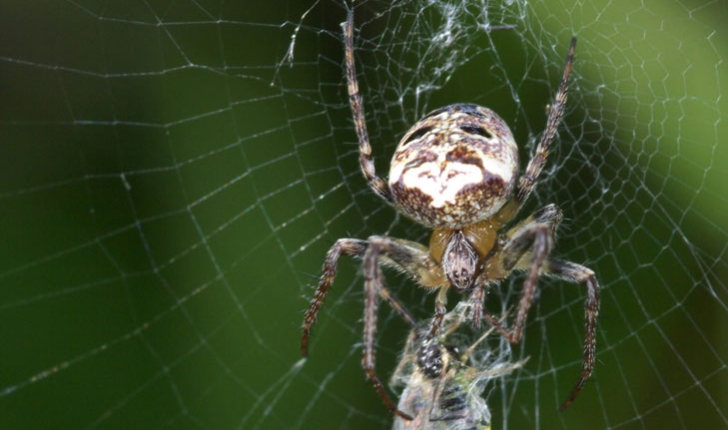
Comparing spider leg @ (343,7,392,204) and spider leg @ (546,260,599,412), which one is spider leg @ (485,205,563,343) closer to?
spider leg @ (546,260,599,412)

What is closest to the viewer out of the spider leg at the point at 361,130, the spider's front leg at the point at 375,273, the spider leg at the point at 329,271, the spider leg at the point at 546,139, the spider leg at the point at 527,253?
the spider leg at the point at 527,253

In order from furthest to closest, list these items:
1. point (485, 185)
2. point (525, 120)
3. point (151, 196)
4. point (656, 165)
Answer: point (525, 120) < point (151, 196) < point (656, 165) < point (485, 185)

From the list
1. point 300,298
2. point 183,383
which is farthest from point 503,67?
point 183,383

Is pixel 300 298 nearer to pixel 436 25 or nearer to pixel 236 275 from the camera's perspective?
pixel 236 275

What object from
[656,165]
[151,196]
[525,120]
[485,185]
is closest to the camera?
[485,185]

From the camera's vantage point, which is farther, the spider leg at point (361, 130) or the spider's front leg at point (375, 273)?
the spider leg at point (361, 130)

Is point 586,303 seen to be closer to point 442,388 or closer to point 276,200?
point 442,388

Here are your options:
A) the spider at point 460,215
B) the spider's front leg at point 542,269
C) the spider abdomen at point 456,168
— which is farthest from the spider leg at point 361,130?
the spider's front leg at point 542,269

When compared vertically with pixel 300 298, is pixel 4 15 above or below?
above

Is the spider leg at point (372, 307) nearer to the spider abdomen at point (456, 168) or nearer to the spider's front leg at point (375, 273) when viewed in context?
the spider's front leg at point (375, 273)
